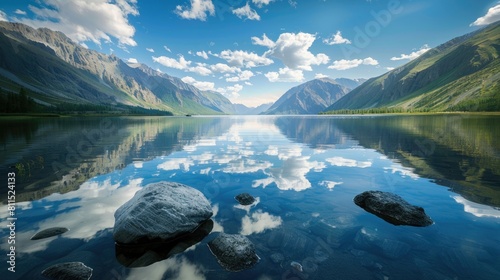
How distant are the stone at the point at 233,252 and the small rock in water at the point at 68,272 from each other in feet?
17.0

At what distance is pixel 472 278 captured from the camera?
9.01 meters

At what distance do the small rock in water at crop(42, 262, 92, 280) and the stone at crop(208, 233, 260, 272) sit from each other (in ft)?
17.0

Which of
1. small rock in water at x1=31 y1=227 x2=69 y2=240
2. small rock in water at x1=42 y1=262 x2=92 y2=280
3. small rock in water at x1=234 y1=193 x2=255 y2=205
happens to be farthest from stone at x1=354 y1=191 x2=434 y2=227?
small rock in water at x1=31 y1=227 x2=69 y2=240

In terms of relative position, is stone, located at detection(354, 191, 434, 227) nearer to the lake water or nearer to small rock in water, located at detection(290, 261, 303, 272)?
the lake water

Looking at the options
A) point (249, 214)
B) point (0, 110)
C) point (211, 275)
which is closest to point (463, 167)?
point (249, 214)

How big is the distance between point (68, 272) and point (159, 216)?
4.07 m

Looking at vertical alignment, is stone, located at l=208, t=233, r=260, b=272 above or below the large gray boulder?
below

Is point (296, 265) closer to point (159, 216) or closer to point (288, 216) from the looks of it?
point (288, 216)

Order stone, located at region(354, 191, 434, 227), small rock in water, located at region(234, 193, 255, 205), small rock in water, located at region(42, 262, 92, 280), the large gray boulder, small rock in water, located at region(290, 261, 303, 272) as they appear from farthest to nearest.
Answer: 1. small rock in water, located at region(234, 193, 255, 205)
2. stone, located at region(354, 191, 434, 227)
3. the large gray boulder
4. small rock in water, located at region(290, 261, 303, 272)
5. small rock in water, located at region(42, 262, 92, 280)

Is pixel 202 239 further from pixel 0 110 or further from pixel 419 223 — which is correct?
pixel 0 110

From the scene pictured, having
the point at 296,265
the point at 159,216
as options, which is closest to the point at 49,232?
the point at 159,216

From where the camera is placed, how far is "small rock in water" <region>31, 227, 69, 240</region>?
1217cm

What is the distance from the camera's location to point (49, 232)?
12.5m

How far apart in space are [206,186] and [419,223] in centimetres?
1607
